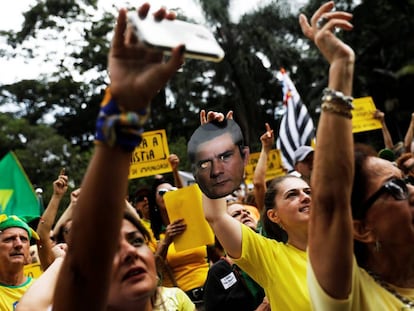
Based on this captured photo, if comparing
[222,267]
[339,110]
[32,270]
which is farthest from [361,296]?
[32,270]

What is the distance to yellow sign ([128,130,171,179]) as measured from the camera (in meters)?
6.45

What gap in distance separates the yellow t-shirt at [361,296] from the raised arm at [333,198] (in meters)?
0.03

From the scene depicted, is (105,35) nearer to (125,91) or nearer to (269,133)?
(269,133)

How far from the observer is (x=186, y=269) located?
4.92m

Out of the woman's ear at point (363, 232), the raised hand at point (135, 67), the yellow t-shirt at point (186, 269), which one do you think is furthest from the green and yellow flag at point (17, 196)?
the raised hand at point (135, 67)

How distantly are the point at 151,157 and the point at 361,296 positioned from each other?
15.2 feet

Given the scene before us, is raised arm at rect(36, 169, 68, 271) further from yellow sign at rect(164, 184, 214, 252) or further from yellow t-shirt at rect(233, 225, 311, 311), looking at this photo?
yellow t-shirt at rect(233, 225, 311, 311)

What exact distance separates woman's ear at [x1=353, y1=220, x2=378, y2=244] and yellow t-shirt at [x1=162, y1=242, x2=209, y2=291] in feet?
8.97

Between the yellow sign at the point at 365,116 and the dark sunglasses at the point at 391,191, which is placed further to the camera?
the yellow sign at the point at 365,116

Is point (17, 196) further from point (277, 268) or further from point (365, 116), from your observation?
point (277, 268)

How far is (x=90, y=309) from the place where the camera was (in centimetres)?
139

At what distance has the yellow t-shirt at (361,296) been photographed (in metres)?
1.91

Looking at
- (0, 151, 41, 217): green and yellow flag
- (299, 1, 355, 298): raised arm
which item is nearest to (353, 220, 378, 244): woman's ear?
(299, 1, 355, 298): raised arm

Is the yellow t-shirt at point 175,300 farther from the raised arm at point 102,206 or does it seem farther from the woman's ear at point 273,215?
the raised arm at point 102,206
